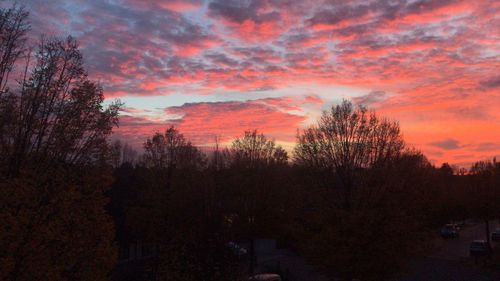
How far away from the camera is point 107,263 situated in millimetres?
14016

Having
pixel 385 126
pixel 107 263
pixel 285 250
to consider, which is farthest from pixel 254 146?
pixel 107 263

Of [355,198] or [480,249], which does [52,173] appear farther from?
[480,249]

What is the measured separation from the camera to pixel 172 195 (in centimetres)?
3291

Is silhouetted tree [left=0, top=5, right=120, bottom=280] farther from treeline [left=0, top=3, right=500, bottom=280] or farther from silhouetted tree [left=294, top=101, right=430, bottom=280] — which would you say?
silhouetted tree [left=294, top=101, right=430, bottom=280]

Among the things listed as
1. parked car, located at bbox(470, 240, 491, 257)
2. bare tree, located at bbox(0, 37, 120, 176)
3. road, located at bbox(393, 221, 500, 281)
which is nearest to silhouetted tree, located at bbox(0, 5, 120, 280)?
bare tree, located at bbox(0, 37, 120, 176)

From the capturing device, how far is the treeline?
501 inches

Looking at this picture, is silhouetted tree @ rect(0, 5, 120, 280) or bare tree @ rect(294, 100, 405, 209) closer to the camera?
silhouetted tree @ rect(0, 5, 120, 280)

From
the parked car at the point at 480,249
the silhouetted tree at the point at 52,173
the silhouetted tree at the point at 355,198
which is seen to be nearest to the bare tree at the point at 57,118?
the silhouetted tree at the point at 52,173

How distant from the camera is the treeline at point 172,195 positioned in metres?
12.7

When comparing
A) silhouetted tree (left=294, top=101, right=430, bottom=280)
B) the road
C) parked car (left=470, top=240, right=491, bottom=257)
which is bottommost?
the road

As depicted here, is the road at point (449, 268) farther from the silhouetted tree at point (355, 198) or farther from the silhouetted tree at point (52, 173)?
the silhouetted tree at point (52, 173)

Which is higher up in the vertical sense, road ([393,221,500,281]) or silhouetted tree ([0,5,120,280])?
silhouetted tree ([0,5,120,280])

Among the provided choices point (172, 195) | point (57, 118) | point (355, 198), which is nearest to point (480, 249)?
point (355, 198)

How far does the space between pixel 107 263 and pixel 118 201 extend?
25448mm
